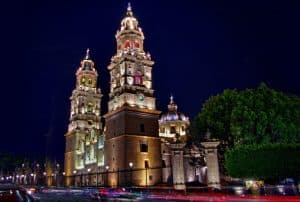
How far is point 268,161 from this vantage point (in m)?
32.8

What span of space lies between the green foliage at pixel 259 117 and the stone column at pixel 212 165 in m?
8.59

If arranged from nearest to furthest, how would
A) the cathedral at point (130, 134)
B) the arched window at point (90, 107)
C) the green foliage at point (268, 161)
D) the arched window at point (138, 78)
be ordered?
the green foliage at point (268, 161), the cathedral at point (130, 134), the arched window at point (138, 78), the arched window at point (90, 107)

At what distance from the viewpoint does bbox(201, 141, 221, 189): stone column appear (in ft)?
101

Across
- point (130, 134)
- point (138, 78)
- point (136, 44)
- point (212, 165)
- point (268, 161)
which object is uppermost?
point (136, 44)

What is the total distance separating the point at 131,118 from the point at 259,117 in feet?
90.2

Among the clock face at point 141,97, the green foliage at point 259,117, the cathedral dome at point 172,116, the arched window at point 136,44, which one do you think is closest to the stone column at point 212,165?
the green foliage at point 259,117

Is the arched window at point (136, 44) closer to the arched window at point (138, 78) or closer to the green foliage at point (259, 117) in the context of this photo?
the arched window at point (138, 78)

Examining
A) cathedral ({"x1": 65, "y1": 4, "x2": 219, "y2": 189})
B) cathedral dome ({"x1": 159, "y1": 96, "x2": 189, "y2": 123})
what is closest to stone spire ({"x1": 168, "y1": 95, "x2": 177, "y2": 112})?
cathedral dome ({"x1": 159, "y1": 96, "x2": 189, "y2": 123})

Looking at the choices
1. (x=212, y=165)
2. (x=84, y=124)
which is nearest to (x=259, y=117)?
(x=212, y=165)

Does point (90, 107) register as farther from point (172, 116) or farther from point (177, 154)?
point (177, 154)

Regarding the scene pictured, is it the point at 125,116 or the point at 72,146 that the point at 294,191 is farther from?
the point at 72,146

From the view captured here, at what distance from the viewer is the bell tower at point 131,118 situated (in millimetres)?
60000

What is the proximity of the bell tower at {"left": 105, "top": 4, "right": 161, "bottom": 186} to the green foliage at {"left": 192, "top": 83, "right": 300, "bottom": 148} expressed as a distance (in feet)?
68.0

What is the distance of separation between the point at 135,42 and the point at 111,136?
728 inches
